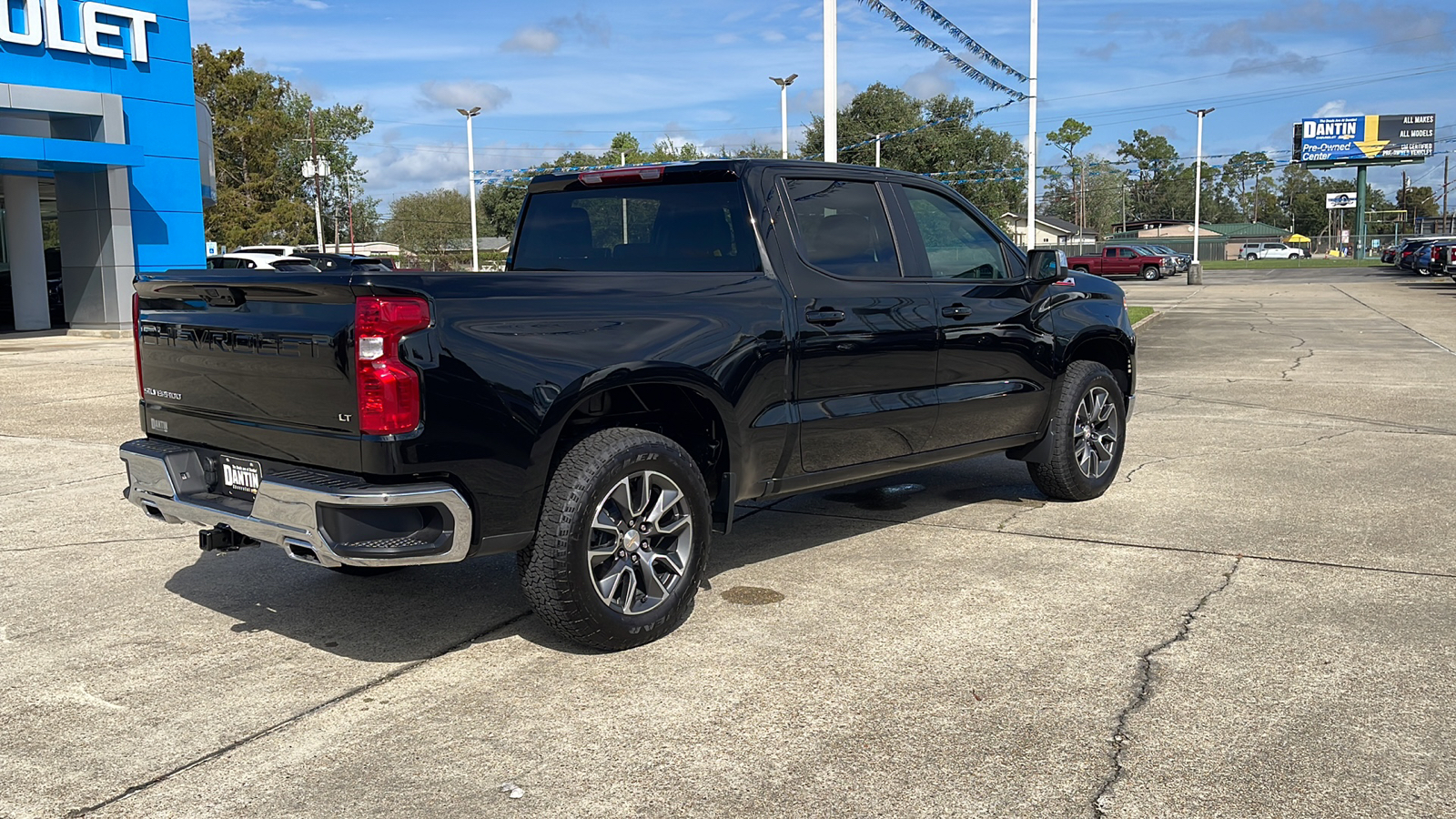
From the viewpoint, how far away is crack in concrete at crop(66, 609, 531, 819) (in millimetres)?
3377

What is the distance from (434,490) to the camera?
156 inches

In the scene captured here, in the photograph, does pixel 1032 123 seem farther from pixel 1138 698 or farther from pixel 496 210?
pixel 496 210

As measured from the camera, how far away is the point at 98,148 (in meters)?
22.1

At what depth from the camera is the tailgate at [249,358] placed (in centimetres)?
400

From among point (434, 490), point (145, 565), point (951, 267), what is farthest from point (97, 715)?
point (951, 267)

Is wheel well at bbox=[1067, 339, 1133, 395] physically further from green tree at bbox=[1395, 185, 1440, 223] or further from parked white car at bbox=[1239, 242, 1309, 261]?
green tree at bbox=[1395, 185, 1440, 223]

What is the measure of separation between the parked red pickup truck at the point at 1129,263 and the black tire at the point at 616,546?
171ft

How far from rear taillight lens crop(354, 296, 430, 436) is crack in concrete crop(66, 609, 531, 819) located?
962mm

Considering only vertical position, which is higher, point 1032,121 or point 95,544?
point 1032,121

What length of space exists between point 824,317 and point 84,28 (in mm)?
22380

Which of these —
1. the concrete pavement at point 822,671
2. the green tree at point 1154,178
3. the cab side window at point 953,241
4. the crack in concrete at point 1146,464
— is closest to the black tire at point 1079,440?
the concrete pavement at point 822,671

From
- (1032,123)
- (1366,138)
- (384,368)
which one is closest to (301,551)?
(384,368)

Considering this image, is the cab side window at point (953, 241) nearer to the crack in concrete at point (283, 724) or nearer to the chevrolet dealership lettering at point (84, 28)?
the crack in concrete at point (283, 724)

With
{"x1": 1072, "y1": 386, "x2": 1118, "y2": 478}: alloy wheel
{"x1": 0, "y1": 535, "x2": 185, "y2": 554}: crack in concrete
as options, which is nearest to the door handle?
{"x1": 1072, "y1": 386, "x2": 1118, "y2": 478}: alloy wheel
